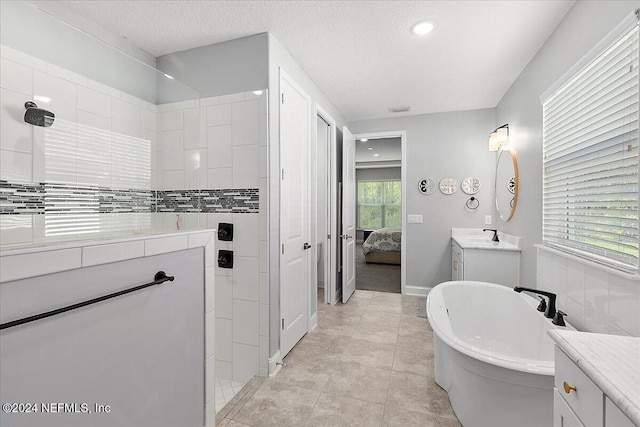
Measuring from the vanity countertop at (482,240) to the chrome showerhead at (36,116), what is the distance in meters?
3.16

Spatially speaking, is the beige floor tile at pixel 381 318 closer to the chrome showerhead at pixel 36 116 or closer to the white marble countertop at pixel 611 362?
the white marble countertop at pixel 611 362

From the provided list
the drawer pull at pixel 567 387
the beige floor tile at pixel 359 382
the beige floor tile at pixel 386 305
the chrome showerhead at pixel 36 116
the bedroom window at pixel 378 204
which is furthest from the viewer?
the bedroom window at pixel 378 204

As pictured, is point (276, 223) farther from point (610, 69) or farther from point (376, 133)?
point (376, 133)

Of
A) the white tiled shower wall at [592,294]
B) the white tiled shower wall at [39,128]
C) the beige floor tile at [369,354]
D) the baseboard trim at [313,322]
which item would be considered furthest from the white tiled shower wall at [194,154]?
the white tiled shower wall at [592,294]

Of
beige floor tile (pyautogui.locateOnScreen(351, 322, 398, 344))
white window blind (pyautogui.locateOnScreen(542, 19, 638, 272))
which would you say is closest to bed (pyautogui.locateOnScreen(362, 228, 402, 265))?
beige floor tile (pyautogui.locateOnScreen(351, 322, 398, 344))

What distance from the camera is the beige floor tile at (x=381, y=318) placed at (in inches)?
123

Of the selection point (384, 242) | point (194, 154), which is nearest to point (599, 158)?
point (194, 154)

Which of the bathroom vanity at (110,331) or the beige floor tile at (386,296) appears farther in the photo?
the beige floor tile at (386,296)

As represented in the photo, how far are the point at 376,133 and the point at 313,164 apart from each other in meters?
1.70

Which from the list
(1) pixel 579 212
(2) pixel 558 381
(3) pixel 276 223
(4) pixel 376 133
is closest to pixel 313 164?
(3) pixel 276 223

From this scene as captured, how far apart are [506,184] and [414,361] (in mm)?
2191

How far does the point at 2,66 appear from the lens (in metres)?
1.02

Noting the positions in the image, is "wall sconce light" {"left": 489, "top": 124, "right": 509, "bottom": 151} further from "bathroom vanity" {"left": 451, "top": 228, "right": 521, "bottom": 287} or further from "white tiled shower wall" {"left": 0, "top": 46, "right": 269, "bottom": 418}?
"white tiled shower wall" {"left": 0, "top": 46, "right": 269, "bottom": 418}

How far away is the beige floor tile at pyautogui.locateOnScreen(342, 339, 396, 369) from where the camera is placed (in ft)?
7.65
